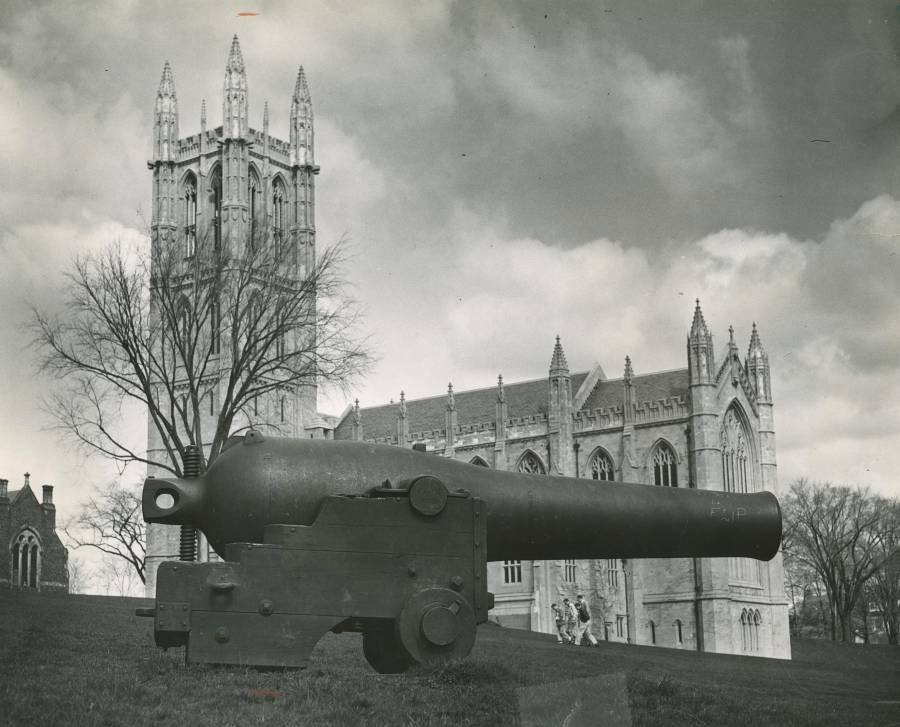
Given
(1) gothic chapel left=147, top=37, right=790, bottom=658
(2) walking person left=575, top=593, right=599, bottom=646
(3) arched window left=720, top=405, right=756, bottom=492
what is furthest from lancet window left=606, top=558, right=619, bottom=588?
(2) walking person left=575, top=593, right=599, bottom=646

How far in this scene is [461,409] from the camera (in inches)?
2436

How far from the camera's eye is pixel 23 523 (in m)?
53.1

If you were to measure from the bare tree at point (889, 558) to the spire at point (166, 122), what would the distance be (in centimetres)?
4204

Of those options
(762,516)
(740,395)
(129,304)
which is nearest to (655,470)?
(740,395)

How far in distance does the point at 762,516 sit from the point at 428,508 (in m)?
Answer: 2.69

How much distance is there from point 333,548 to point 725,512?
299 centimetres

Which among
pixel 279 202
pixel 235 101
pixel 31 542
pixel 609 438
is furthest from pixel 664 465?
pixel 235 101

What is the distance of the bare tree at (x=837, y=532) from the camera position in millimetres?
55719

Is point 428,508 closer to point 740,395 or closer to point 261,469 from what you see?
point 261,469

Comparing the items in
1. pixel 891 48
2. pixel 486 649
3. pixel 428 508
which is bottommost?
pixel 486 649

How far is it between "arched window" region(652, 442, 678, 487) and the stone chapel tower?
61.1ft

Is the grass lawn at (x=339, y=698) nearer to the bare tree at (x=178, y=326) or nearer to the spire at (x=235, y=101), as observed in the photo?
the bare tree at (x=178, y=326)

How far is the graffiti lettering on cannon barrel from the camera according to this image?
8.40 meters

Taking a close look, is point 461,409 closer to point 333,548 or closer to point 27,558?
point 27,558
